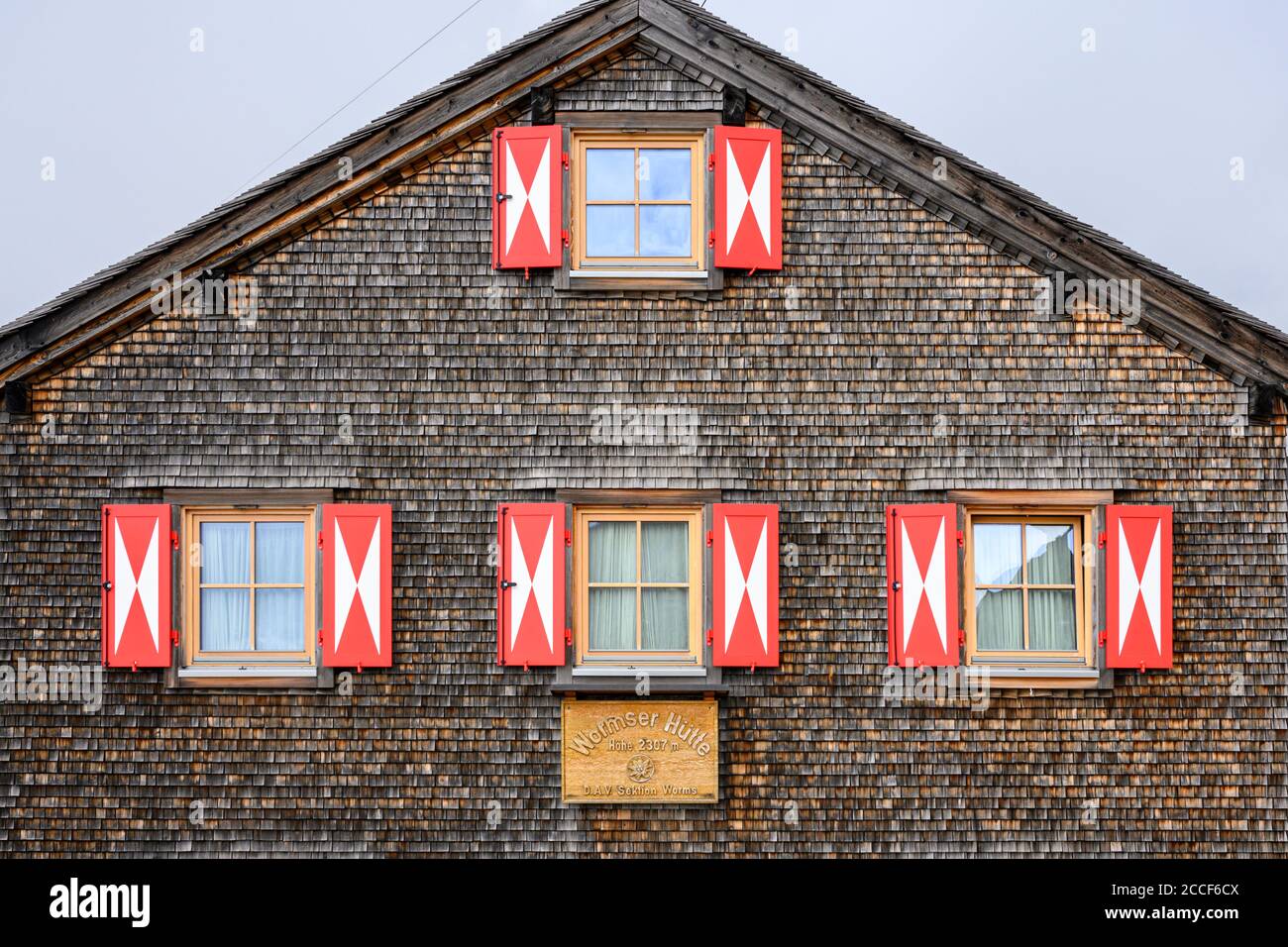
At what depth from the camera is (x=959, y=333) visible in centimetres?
984

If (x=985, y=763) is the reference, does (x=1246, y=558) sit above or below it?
above

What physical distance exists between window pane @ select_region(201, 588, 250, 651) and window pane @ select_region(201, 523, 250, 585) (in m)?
0.10

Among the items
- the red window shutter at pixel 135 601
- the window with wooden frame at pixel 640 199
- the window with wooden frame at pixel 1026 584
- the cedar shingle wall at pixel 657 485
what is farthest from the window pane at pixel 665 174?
the red window shutter at pixel 135 601

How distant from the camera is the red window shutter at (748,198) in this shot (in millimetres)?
9688

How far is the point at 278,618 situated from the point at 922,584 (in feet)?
15.9

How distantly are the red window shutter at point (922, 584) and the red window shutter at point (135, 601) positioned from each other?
5384mm

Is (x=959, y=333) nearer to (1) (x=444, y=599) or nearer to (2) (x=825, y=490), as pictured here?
(2) (x=825, y=490)

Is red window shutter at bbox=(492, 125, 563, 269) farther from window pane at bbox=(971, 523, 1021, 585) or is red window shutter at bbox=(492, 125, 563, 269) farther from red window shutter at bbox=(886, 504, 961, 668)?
window pane at bbox=(971, 523, 1021, 585)

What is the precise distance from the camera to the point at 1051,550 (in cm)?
985

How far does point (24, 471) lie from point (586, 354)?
14.2ft

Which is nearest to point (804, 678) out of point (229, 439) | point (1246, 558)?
point (1246, 558)
